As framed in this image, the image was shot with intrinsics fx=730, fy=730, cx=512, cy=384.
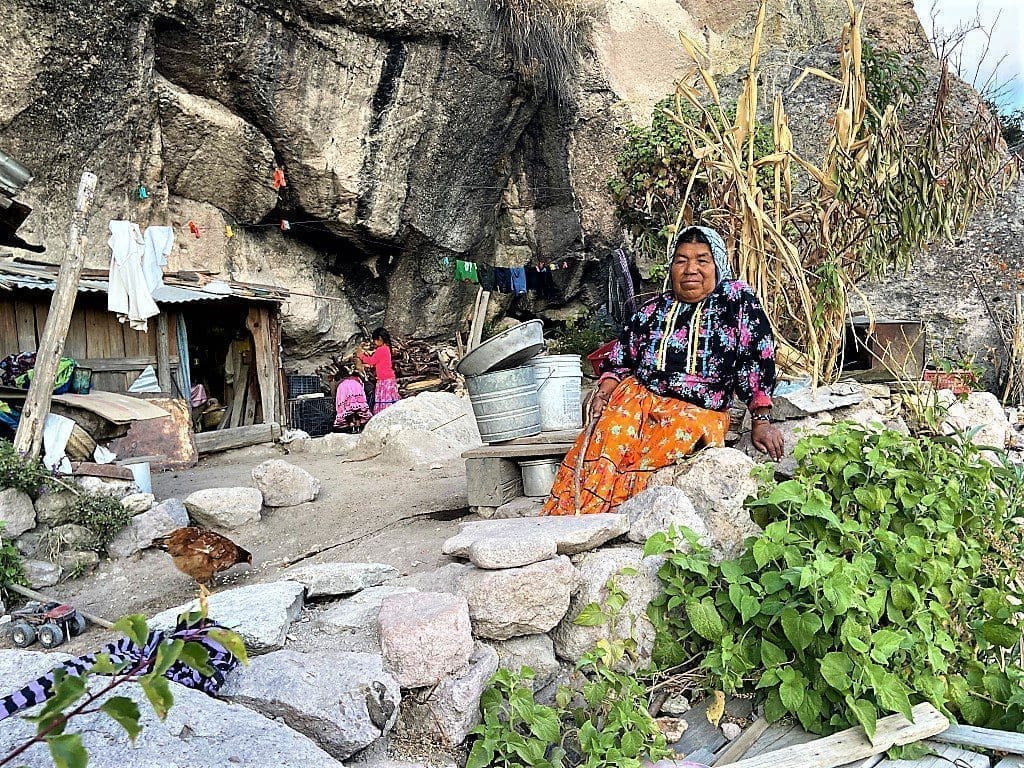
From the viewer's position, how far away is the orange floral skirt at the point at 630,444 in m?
3.41

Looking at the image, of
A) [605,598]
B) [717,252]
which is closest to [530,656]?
[605,598]

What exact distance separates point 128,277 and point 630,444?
5.34 m

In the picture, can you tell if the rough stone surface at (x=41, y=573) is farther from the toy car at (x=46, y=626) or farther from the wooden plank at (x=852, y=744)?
the wooden plank at (x=852, y=744)

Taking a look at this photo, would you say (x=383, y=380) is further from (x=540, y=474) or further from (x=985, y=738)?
A: (x=985, y=738)

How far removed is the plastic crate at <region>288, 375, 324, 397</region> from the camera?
1101 cm

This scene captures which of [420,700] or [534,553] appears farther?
[534,553]

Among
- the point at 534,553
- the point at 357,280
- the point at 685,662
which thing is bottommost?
the point at 685,662

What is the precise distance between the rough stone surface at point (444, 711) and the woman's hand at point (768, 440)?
6.03 ft

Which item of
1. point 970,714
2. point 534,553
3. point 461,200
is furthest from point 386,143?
point 970,714

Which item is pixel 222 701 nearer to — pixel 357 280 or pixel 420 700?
pixel 420 700

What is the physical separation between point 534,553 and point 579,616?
0.86 feet

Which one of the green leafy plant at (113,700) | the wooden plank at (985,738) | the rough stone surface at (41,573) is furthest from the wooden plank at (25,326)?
the wooden plank at (985,738)

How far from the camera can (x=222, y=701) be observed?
175cm

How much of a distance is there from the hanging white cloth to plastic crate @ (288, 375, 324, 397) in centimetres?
415
